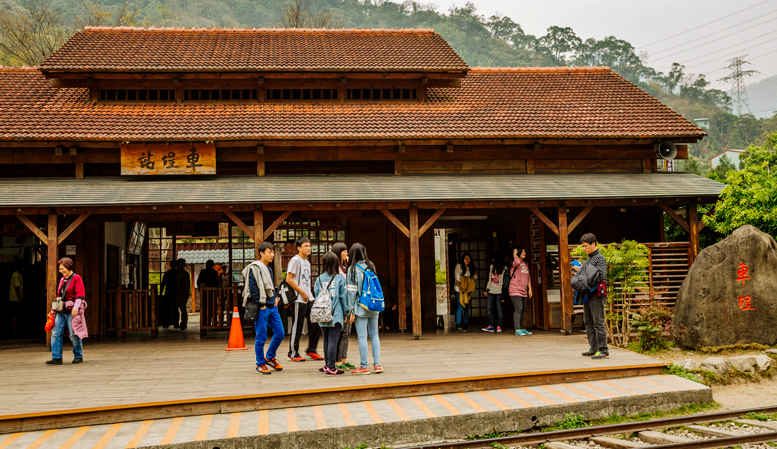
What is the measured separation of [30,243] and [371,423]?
1200 centimetres

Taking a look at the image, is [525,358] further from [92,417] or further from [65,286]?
[65,286]

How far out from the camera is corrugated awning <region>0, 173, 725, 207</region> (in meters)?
10.5

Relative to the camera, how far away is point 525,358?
26.7 ft

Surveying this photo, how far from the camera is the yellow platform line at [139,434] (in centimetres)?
500

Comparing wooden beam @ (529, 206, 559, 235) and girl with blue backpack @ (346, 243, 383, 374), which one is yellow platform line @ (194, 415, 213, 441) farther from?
wooden beam @ (529, 206, 559, 235)

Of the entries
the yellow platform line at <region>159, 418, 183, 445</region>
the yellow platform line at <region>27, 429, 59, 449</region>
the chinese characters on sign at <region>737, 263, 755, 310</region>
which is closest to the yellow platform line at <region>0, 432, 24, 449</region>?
the yellow platform line at <region>27, 429, 59, 449</region>

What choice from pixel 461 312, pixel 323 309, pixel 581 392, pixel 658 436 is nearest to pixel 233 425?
pixel 323 309

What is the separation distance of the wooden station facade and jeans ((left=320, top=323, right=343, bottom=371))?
3726 mm

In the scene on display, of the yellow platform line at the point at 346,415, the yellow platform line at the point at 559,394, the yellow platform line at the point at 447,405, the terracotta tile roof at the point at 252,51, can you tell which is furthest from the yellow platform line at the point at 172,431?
the terracotta tile roof at the point at 252,51

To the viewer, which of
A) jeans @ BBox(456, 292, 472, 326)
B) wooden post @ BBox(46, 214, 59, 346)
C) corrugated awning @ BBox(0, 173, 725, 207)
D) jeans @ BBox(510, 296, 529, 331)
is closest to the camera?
wooden post @ BBox(46, 214, 59, 346)

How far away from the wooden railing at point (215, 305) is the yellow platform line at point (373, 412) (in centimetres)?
660

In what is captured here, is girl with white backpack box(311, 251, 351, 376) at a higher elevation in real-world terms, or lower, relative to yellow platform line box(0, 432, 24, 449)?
higher

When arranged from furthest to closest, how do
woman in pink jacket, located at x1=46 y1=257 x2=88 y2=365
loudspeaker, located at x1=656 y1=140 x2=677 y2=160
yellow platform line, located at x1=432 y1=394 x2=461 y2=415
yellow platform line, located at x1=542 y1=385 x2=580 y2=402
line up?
loudspeaker, located at x1=656 y1=140 x2=677 y2=160, woman in pink jacket, located at x1=46 y1=257 x2=88 y2=365, yellow platform line, located at x1=542 y1=385 x2=580 y2=402, yellow platform line, located at x1=432 y1=394 x2=461 y2=415

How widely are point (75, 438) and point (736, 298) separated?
356 inches
